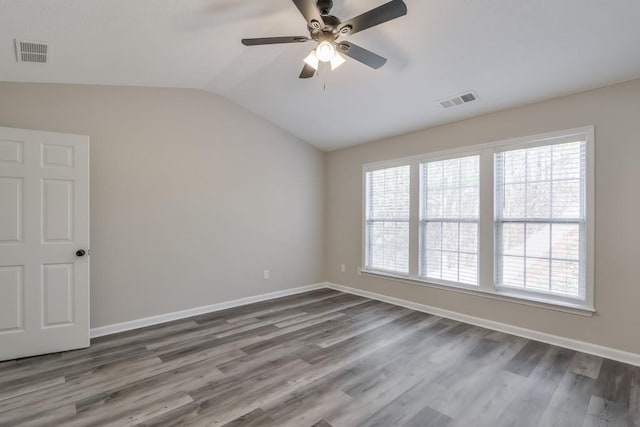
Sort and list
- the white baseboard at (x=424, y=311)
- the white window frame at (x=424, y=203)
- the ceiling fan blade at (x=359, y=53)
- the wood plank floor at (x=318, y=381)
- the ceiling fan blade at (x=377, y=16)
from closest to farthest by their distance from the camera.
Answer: the ceiling fan blade at (x=377, y=16) → the wood plank floor at (x=318, y=381) → the ceiling fan blade at (x=359, y=53) → the white baseboard at (x=424, y=311) → the white window frame at (x=424, y=203)

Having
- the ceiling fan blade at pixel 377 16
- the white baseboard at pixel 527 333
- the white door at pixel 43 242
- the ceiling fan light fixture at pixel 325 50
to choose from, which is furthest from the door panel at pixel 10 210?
the white baseboard at pixel 527 333

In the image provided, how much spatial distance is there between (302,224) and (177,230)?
6.92ft

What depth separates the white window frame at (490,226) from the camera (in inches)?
119

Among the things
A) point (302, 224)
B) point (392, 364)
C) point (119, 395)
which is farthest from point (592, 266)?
point (119, 395)

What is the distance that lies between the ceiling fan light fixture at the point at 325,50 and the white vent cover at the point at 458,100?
185 cm

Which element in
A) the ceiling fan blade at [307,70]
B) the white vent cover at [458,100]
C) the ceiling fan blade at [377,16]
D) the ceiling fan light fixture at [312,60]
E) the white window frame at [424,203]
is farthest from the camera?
the white window frame at [424,203]

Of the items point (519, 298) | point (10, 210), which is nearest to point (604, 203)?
point (519, 298)

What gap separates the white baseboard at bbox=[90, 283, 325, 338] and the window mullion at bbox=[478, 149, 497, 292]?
2.91 m

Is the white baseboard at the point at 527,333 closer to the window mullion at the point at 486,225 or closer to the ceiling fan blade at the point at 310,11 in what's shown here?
the window mullion at the point at 486,225

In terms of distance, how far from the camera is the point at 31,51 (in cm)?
263

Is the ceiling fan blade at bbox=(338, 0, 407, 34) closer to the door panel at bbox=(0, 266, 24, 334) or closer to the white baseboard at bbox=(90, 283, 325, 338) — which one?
the door panel at bbox=(0, 266, 24, 334)

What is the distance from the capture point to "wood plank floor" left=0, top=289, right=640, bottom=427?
2061 mm

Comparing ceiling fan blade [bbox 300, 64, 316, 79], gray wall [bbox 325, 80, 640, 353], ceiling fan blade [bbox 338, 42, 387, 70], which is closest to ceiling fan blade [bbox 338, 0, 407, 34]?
ceiling fan blade [bbox 338, 42, 387, 70]

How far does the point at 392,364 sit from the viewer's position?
2787 millimetres
